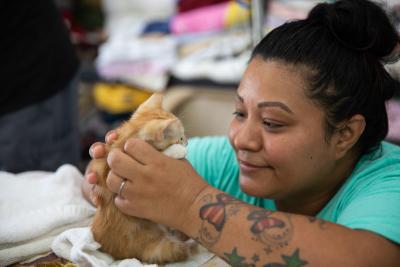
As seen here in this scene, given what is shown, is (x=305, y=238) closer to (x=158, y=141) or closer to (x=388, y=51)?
(x=158, y=141)

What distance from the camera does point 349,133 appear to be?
0.99 m

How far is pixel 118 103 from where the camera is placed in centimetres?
267

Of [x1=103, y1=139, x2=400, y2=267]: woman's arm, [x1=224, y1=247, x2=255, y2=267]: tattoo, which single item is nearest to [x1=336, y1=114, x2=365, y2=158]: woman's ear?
[x1=103, y1=139, x2=400, y2=267]: woman's arm

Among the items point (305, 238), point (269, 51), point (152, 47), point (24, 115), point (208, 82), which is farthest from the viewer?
point (152, 47)

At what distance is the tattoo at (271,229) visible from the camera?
0.76 m

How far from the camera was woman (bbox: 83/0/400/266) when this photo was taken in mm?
770

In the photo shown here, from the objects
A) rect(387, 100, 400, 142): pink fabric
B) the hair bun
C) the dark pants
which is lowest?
rect(387, 100, 400, 142): pink fabric

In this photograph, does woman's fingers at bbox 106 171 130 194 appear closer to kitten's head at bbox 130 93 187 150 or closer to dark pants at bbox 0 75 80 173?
kitten's head at bbox 130 93 187 150

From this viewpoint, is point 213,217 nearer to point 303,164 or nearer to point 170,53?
point 303,164

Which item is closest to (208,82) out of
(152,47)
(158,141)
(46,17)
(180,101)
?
(180,101)

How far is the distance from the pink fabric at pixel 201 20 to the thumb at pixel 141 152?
65.9 inches

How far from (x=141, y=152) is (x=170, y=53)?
1.79m

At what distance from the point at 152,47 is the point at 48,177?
1.57 meters

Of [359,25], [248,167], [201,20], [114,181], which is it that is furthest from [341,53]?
[201,20]
